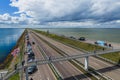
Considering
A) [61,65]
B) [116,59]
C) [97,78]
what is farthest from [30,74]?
[116,59]

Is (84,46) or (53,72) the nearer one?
(53,72)

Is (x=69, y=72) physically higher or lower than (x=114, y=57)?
A: lower

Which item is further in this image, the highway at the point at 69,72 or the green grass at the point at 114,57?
the green grass at the point at 114,57

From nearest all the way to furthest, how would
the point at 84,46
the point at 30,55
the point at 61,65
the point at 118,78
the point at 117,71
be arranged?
the point at 118,78, the point at 117,71, the point at 61,65, the point at 30,55, the point at 84,46

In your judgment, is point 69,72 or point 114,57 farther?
point 114,57

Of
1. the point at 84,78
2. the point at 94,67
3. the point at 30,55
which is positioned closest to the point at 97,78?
the point at 84,78

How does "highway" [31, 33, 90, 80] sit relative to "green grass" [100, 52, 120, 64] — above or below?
below

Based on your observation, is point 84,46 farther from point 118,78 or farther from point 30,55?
point 118,78

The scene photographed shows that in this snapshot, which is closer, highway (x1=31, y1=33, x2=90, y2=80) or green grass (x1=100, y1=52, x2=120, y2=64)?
highway (x1=31, y1=33, x2=90, y2=80)

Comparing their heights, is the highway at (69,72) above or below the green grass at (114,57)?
below

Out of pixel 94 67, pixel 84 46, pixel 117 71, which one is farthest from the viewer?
pixel 84 46
